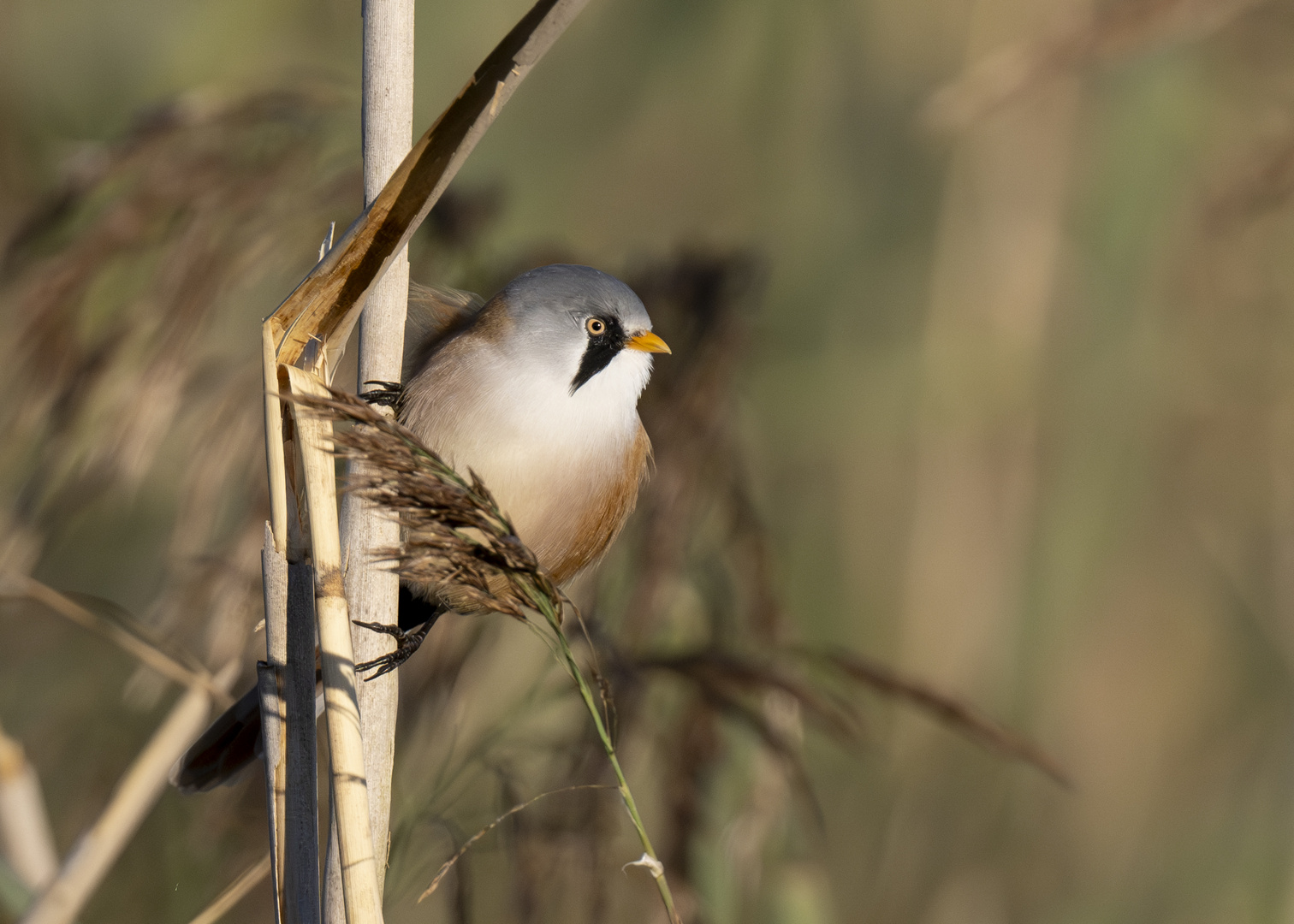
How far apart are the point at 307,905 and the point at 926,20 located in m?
2.87

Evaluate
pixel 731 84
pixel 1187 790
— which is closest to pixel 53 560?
pixel 731 84

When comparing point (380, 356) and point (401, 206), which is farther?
point (380, 356)

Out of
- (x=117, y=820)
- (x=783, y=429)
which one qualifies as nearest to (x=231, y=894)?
(x=117, y=820)

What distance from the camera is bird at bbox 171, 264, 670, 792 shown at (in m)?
1.78

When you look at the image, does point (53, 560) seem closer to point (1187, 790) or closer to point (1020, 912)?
point (1020, 912)

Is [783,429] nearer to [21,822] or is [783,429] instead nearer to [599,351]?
[599,351]

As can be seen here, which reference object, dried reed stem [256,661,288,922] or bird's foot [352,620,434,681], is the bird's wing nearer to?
bird's foot [352,620,434,681]

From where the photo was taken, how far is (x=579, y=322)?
1914 mm

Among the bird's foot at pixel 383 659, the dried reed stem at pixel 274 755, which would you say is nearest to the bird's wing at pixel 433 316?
the bird's foot at pixel 383 659

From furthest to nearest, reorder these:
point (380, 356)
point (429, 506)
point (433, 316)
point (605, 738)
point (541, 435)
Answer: point (433, 316) → point (541, 435) → point (380, 356) → point (429, 506) → point (605, 738)

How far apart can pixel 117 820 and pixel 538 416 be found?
86 centimetres

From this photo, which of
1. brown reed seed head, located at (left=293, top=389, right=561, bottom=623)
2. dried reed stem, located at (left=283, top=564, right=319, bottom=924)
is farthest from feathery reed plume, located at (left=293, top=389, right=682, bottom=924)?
dried reed stem, located at (left=283, top=564, right=319, bottom=924)

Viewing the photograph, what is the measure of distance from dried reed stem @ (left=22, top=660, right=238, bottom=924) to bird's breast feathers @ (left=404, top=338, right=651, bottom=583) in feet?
1.75

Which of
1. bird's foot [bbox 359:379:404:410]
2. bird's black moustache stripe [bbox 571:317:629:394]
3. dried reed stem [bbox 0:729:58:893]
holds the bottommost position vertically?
dried reed stem [bbox 0:729:58:893]
